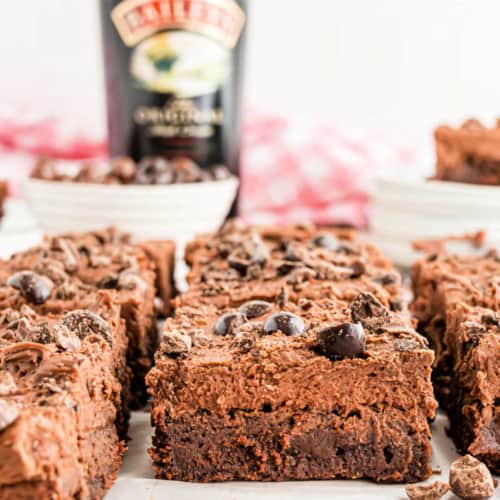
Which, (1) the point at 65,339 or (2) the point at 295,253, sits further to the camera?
(2) the point at 295,253

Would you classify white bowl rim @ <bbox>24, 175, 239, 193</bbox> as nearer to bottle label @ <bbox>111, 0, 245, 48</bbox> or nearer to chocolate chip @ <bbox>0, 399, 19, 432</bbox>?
bottle label @ <bbox>111, 0, 245, 48</bbox>

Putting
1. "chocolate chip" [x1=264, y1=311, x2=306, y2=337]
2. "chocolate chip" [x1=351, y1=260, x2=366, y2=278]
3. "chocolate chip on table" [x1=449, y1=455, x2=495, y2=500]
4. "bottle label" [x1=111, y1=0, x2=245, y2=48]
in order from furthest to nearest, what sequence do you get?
1. "bottle label" [x1=111, y1=0, x2=245, y2=48]
2. "chocolate chip" [x1=351, y1=260, x2=366, y2=278]
3. "chocolate chip" [x1=264, y1=311, x2=306, y2=337]
4. "chocolate chip on table" [x1=449, y1=455, x2=495, y2=500]

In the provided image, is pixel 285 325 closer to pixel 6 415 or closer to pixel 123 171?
pixel 6 415

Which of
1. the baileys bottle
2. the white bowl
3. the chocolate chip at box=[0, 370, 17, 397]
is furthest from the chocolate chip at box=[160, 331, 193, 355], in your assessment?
the baileys bottle

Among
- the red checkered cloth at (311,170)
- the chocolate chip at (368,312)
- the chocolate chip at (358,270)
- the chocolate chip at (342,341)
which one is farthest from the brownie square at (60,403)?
the red checkered cloth at (311,170)

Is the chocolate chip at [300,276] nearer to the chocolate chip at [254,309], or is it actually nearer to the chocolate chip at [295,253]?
the chocolate chip at [295,253]

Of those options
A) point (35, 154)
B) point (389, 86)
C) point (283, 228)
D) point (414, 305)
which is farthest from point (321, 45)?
point (414, 305)

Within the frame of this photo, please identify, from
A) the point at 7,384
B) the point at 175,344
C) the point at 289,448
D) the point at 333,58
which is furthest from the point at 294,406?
the point at 333,58
